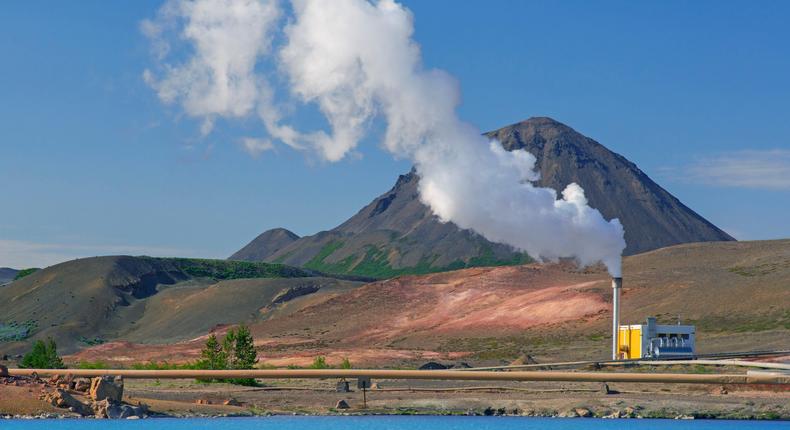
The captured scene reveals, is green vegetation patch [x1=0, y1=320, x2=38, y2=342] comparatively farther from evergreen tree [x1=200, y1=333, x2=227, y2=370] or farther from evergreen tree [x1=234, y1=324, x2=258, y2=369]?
evergreen tree [x1=234, y1=324, x2=258, y2=369]

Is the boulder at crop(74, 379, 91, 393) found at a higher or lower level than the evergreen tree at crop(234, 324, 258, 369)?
lower

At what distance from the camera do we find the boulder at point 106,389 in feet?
134

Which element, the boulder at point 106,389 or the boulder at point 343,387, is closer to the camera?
the boulder at point 106,389

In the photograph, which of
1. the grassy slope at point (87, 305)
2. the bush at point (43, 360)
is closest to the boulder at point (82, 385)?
the bush at point (43, 360)

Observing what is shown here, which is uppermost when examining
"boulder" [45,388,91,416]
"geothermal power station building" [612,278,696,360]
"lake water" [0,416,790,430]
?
"geothermal power station building" [612,278,696,360]

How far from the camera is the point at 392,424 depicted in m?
41.9

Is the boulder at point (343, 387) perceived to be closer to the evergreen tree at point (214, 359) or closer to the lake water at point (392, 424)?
the lake water at point (392, 424)

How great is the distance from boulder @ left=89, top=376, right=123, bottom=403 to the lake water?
58.6 inches

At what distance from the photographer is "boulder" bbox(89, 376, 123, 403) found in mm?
40906

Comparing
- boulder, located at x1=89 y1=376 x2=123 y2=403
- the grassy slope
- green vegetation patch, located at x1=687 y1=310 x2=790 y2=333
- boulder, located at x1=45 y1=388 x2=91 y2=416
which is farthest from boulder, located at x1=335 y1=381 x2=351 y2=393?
the grassy slope

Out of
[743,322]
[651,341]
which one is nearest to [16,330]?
[743,322]

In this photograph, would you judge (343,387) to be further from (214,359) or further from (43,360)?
(43,360)

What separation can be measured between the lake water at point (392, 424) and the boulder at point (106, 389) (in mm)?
1489

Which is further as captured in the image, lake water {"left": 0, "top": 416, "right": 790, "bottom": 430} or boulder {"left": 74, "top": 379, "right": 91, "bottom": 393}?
boulder {"left": 74, "top": 379, "right": 91, "bottom": 393}
